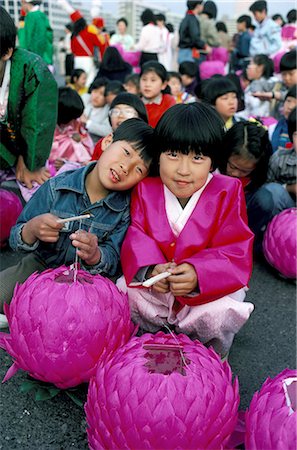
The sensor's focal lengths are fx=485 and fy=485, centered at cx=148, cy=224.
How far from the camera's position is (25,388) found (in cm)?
152

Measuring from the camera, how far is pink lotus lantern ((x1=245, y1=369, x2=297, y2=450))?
1091 millimetres

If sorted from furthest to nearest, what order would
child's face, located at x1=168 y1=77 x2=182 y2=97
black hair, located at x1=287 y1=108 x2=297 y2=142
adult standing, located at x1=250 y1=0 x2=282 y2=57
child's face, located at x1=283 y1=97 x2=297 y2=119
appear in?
adult standing, located at x1=250 y1=0 x2=282 y2=57 → child's face, located at x1=168 y1=77 x2=182 y2=97 → child's face, located at x1=283 y1=97 x2=297 y2=119 → black hair, located at x1=287 y1=108 x2=297 y2=142

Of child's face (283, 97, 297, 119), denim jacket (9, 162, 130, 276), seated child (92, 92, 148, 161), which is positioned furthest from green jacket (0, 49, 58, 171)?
child's face (283, 97, 297, 119)

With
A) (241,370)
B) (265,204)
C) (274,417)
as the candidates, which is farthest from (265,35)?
(274,417)

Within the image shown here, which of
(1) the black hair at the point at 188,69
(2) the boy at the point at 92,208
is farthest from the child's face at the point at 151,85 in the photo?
(1) the black hair at the point at 188,69

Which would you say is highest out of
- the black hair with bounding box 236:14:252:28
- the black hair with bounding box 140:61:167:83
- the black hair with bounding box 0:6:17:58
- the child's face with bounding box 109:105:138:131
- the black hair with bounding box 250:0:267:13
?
the black hair with bounding box 250:0:267:13

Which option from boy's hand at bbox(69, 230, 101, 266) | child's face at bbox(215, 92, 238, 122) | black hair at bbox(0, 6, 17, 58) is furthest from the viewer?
child's face at bbox(215, 92, 238, 122)

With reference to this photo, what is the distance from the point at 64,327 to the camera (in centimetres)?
133

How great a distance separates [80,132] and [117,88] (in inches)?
49.0

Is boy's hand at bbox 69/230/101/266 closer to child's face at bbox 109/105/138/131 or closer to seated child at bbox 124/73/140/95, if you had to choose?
child's face at bbox 109/105/138/131

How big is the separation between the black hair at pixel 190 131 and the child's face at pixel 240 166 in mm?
710

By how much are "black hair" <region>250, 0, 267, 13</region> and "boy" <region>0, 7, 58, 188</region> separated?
5.03m

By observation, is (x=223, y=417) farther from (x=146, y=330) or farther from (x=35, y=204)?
(x=35, y=204)

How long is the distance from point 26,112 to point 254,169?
118 centimetres
